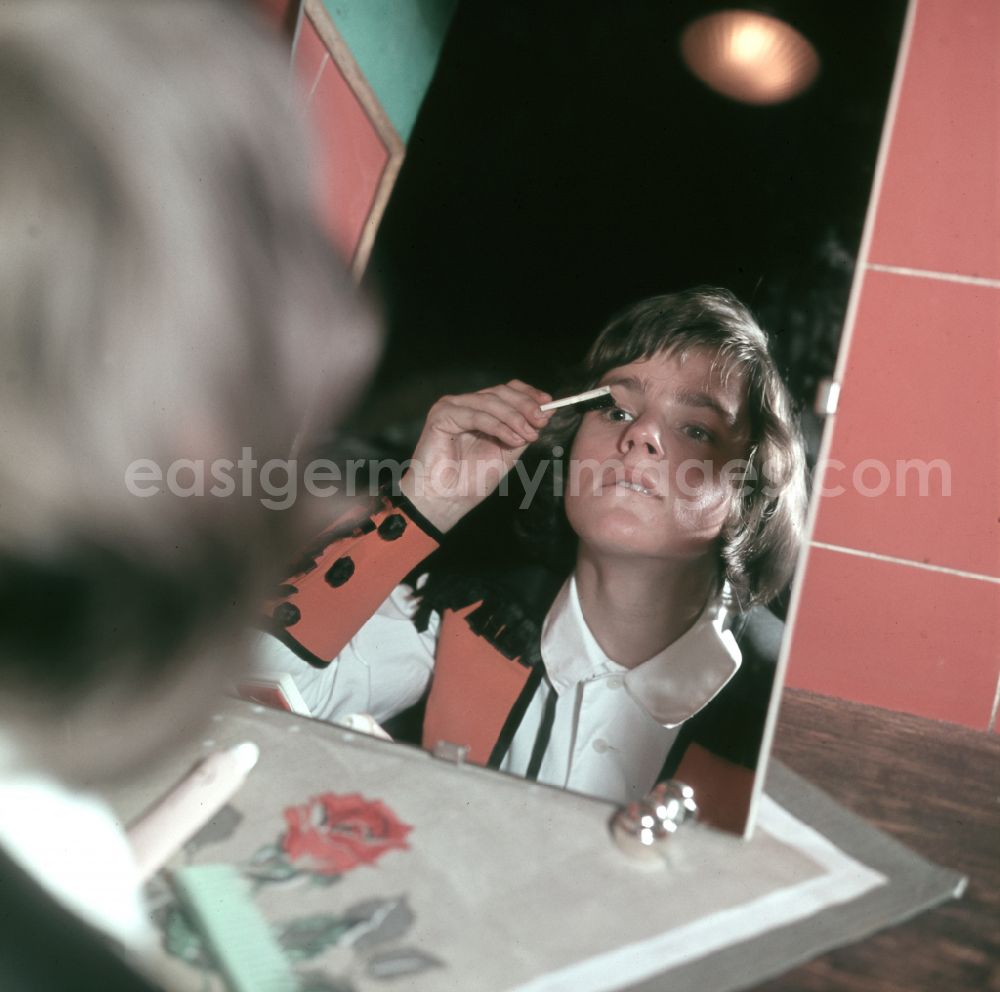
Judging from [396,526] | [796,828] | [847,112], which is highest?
[847,112]

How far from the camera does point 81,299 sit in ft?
2.00

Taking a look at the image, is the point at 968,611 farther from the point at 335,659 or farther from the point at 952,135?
the point at 335,659

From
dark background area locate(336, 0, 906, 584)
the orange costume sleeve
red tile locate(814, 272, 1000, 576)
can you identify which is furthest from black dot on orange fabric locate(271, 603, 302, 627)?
red tile locate(814, 272, 1000, 576)

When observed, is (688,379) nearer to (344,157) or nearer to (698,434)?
(698,434)

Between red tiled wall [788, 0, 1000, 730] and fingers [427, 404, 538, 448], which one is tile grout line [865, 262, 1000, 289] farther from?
fingers [427, 404, 538, 448]

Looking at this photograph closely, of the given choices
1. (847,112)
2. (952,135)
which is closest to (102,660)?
(847,112)

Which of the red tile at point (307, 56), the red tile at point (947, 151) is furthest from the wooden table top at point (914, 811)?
the red tile at point (307, 56)

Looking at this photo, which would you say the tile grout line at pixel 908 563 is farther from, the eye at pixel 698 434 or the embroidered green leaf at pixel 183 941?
the embroidered green leaf at pixel 183 941

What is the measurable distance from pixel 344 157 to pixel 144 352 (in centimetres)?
20

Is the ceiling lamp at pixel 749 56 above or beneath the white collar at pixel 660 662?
above

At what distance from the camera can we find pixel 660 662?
0.56 m

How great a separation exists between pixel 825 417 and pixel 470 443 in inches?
8.8

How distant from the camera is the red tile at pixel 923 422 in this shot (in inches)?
27.7

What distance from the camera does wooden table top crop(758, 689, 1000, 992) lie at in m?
0.44
